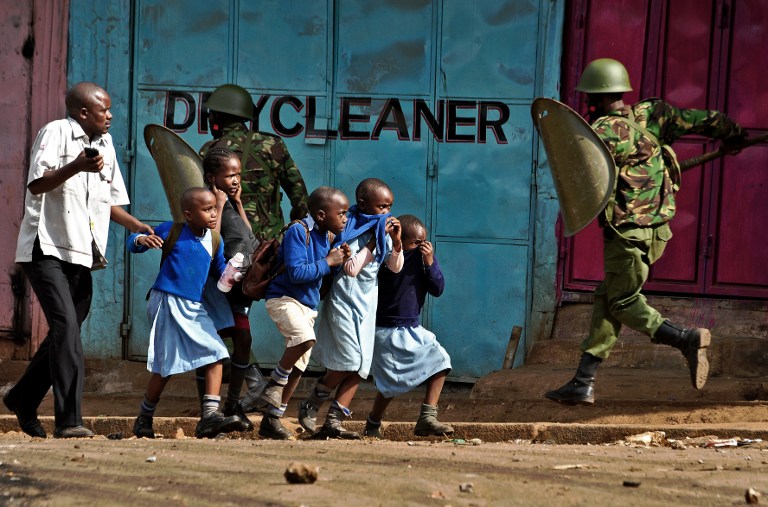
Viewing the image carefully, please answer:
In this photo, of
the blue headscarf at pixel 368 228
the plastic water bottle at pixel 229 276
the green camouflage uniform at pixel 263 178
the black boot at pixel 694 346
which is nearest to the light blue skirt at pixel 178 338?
the plastic water bottle at pixel 229 276

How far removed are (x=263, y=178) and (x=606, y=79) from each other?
1981mm

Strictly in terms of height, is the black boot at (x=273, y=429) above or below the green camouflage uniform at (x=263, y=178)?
below

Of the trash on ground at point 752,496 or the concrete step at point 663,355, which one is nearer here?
the trash on ground at point 752,496

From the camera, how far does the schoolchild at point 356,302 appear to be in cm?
658

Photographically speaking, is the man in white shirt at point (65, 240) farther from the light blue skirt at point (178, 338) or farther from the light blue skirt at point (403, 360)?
the light blue skirt at point (403, 360)

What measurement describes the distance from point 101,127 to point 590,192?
2.39m

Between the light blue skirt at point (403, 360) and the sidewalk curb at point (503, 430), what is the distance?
0.41 metres

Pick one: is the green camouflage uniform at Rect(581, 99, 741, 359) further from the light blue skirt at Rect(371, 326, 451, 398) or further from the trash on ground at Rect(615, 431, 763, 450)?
the light blue skirt at Rect(371, 326, 451, 398)

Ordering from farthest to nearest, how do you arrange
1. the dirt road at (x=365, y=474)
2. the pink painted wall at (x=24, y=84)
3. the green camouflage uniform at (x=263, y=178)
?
the pink painted wall at (x=24, y=84)
the green camouflage uniform at (x=263, y=178)
the dirt road at (x=365, y=474)

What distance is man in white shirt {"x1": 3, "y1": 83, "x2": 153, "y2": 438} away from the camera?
6.17m

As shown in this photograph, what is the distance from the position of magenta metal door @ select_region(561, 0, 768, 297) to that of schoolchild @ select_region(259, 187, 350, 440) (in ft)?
9.41

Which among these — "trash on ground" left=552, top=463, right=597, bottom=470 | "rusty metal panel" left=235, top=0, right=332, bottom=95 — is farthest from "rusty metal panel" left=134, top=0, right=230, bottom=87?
"trash on ground" left=552, top=463, right=597, bottom=470

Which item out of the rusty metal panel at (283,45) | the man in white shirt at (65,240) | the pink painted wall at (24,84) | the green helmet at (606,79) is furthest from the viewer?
the pink painted wall at (24,84)

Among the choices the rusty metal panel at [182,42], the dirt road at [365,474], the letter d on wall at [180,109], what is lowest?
the dirt road at [365,474]
